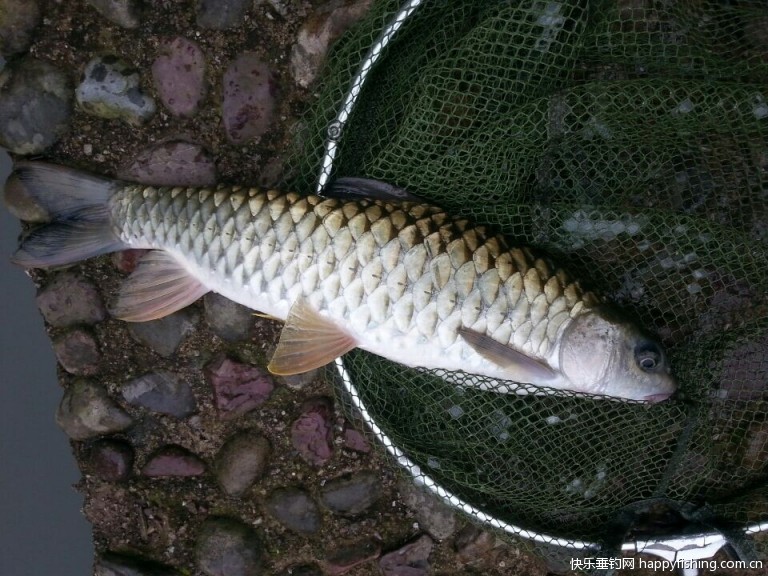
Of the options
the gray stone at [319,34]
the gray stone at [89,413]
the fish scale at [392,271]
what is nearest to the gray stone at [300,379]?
the fish scale at [392,271]

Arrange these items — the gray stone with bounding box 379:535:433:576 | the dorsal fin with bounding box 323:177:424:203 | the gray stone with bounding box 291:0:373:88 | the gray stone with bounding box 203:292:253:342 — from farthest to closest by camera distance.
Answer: the gray stone with bounding box 379:535:433:576
the gray stone with bounding box 203:292:253:342
the gray stone with bounding box 291:0:373:88
the dorsal fin with bounding box 323:177:424:203

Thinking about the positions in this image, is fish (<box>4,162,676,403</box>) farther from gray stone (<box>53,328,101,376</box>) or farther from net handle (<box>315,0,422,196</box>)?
gray stone (<box>53,328,101,376</box>)

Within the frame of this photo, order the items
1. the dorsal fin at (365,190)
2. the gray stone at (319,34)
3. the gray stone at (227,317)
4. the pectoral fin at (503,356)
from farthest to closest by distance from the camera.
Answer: the gray stone at (227,317) < the gray stone at (319,34) < the dorsal fin at (365,190) < the pectoral fin at (503,356)

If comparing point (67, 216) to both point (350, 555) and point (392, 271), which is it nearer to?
point (392, 271)

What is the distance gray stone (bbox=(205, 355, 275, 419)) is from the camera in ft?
7.18

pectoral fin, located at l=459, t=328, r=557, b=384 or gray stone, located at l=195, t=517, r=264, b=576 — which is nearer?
pectoral fin, located at l=459, t=328, r=557, b=384

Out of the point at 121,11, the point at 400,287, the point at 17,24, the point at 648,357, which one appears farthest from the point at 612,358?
the point at 17,24

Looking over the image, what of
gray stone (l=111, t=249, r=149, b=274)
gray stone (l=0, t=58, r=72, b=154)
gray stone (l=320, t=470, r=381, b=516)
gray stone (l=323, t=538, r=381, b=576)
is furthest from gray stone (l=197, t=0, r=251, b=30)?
gray stone (l=323, t=538, r=381, b=576)

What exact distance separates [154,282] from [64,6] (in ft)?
3.22

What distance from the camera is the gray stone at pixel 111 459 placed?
2201 millimetres

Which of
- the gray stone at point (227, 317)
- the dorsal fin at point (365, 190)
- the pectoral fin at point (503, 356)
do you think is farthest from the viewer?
the gray stone at point (227, 317)

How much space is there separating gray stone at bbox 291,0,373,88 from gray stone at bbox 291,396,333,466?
1.05 meters

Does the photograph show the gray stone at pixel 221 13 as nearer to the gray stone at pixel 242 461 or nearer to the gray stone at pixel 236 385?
the gray stone at pixel 236 385

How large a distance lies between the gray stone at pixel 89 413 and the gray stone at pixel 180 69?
1.01m
